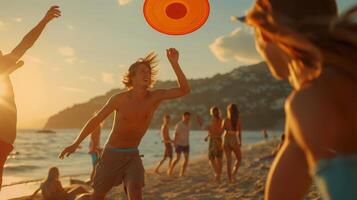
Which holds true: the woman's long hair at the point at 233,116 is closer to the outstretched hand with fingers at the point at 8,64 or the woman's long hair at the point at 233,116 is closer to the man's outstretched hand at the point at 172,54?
the man's outstretched hand at the point at 172,54

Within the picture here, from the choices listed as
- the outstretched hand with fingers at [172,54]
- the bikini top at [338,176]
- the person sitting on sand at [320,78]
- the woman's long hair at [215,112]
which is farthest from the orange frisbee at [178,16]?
the woman's long hair at [215,112]

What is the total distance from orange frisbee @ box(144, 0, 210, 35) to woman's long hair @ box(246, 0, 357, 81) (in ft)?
11.2

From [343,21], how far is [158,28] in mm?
3799

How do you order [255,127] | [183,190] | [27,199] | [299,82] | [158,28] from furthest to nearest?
[255,127] → [183,190] → [27,199] → [158,28] → [299,82]

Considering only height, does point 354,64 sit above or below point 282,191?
above

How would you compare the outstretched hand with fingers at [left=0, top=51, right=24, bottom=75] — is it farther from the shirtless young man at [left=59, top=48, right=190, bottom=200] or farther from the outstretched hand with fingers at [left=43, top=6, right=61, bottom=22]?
the shirtless young man at [left=59, top=48, right=190, bottom=200]

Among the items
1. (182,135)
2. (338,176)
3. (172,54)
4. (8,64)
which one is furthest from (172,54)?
(182,135)

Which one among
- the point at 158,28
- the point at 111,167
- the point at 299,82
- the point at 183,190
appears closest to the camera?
the point at 299,82

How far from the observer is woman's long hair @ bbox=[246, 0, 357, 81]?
1.74 metres

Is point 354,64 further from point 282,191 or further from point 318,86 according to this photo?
point 282,191

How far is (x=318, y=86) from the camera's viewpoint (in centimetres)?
171

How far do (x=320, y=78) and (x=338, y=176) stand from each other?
341mm

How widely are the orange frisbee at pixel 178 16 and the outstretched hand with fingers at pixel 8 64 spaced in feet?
4.64

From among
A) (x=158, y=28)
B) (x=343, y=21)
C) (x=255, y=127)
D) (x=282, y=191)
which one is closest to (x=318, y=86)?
(x=343, y=21)
